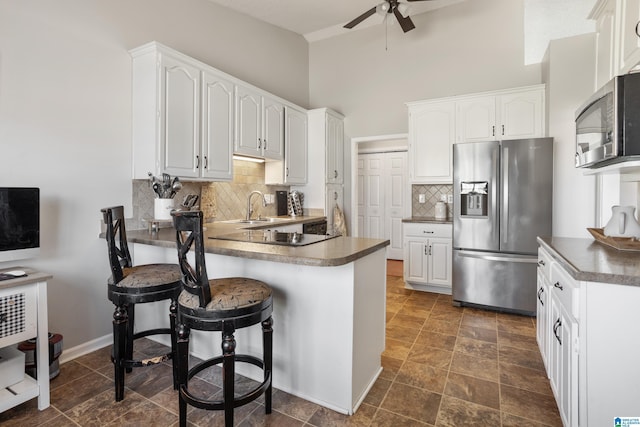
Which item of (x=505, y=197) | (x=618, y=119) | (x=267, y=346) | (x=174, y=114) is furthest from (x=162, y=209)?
(x=505, y=197)

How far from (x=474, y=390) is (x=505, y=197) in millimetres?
Result: 2028

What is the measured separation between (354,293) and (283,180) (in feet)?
8.99

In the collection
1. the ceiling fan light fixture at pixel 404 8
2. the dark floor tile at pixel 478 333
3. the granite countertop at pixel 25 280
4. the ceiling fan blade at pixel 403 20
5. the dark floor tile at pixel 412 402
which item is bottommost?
the dark floor tile at pixel 412 402

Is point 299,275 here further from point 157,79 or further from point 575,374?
point 157,79

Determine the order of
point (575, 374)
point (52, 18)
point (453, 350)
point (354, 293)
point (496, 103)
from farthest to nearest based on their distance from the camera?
point (496, 103) → point (453, 350) → point (52, 18) → point (354, 293) → point (575, 374)

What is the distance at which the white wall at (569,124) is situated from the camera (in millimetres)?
3188

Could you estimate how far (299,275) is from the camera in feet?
6.24

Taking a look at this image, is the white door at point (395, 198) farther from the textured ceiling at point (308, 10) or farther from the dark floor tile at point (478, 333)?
the dark floor tile at point (478, 333)

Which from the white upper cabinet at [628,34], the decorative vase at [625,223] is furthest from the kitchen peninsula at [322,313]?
the white upper cabinet at [628,34]

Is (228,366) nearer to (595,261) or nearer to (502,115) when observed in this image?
(595,261)

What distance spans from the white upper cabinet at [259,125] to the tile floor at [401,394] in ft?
7.01

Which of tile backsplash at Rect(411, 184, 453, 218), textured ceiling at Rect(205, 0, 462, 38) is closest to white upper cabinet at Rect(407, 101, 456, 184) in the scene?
tile backsplash at Rect(411, 184, 453, 218)

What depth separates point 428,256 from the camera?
4016mm

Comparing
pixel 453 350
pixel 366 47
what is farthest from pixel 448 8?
pixel 453 350
